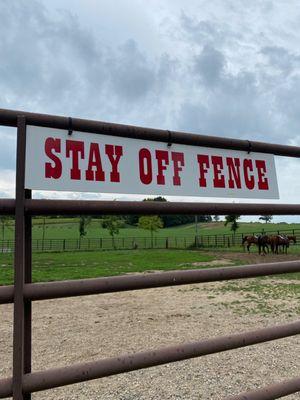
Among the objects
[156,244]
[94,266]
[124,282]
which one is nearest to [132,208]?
[124,282]

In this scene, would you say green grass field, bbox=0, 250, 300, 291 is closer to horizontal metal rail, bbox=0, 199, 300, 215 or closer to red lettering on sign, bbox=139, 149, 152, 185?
horizontal metal rail, bbox=0, 199, 300, 215

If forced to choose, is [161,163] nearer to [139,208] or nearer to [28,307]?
[139,208]

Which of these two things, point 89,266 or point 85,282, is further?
point 89,266

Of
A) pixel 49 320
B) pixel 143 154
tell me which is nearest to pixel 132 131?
pixel 143 154

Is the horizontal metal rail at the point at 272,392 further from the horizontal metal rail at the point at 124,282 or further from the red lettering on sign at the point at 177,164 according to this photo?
the red lettering on sign at the point at 177,164

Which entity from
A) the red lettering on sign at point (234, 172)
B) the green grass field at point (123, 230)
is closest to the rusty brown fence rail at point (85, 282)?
the red lettering on sign at point (234, 172)

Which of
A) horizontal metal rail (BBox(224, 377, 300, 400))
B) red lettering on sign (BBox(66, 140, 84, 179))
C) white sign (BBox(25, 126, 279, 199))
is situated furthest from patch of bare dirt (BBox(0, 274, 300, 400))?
red lettering on sign (BBox(66, 140, 84, 179))

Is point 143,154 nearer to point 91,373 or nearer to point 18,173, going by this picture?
point 18,173

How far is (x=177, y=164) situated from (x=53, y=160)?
22.5 inches

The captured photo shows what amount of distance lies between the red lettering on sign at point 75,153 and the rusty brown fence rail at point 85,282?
0.07 meters

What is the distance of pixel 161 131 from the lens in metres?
1.74

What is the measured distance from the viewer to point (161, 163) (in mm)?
1729

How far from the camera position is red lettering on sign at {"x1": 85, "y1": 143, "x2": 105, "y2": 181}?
5.16 feet

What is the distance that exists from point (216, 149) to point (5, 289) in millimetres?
1161
